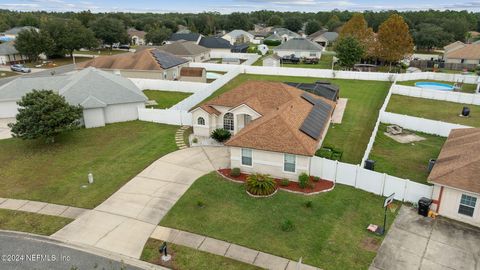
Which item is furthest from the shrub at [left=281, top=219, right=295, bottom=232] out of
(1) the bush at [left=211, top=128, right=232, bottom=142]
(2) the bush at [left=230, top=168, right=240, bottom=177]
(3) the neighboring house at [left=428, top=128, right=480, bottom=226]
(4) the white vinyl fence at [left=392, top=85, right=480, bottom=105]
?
(4) the white vinyl fence at [left=392, top=85, right=480, bottom=105]

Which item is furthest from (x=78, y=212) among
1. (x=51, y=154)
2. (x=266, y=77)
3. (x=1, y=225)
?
(x=266, y=77)

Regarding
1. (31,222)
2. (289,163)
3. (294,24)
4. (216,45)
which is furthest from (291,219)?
(294,24)

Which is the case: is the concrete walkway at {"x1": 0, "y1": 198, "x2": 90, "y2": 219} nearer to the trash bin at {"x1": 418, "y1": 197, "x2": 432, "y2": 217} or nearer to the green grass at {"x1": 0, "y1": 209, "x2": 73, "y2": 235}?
the green grass at {"x1": 0, "y1": 209, "x2": 73, "y2": 235}

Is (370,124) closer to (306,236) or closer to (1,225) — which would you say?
(306,236)

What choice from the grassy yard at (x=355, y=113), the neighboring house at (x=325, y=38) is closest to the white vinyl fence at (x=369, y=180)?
the grassy yard at (x=355, y=113)

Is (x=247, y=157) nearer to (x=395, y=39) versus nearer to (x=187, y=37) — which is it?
(x=395, y=39)

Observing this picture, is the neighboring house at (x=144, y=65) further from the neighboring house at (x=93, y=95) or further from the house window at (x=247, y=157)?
the house window at (x=247, y=157)
